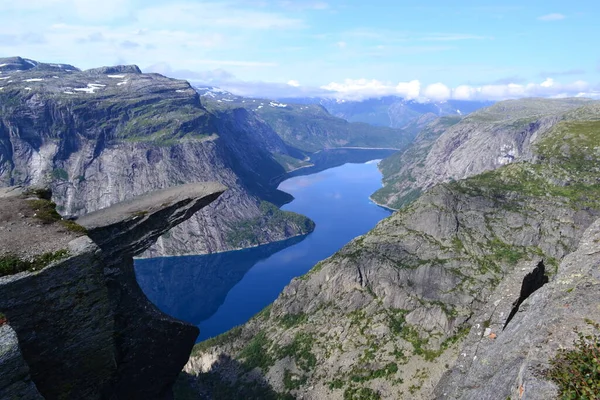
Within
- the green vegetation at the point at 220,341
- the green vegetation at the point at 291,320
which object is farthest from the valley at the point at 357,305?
the green vegetation at the point at 220,341

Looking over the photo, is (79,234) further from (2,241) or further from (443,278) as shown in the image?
(443,278)

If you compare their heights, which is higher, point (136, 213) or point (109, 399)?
point (136, 213)

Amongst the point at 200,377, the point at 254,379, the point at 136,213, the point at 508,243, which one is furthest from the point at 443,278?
the point at 136,213

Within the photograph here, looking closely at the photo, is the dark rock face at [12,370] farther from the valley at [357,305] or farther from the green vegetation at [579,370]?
the green vegetation at [579,370]

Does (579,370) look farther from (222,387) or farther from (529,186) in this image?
(529,186)

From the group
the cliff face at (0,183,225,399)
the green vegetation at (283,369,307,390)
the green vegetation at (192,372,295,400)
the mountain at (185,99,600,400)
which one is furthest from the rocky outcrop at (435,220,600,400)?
the green vegetation at (192,372,295,400)

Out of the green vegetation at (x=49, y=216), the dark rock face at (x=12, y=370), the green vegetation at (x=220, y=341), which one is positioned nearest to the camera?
the dark rock face at (x=12, y=370)

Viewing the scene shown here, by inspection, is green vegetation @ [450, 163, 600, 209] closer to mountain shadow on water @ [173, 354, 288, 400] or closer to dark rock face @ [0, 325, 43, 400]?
mountain shadow on water @ [173, 354, 288, 400]
